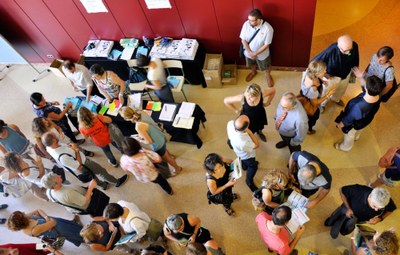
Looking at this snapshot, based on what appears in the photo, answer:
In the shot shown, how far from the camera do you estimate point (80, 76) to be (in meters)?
5.46

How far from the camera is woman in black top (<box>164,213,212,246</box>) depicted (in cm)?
341

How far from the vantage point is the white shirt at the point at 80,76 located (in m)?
5.43

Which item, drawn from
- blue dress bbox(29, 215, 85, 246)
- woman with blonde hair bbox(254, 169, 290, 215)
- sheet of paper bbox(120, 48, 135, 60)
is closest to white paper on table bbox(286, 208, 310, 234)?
woman with blonde hair bbox(254, 169, 290, 215)

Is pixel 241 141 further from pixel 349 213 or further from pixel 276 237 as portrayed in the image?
pixel 349 213

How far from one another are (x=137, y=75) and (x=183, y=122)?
148 centimetres

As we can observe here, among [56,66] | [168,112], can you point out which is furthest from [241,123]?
[56,66]

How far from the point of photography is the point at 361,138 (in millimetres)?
5168

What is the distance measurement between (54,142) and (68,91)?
3.08 meters

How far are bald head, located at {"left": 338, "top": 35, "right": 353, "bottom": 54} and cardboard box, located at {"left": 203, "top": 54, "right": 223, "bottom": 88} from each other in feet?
7.30

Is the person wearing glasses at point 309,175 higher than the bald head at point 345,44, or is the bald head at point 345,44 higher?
the bald head at point 345,44

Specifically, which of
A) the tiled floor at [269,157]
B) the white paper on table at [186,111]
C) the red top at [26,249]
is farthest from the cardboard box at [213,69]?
the red top at [26,249]

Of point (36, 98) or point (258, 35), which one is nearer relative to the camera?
point (36, 98)

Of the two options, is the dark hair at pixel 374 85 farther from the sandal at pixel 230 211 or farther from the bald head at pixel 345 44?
the sandal at pixel 230 211

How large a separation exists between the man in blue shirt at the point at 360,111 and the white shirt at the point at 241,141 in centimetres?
139
